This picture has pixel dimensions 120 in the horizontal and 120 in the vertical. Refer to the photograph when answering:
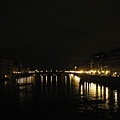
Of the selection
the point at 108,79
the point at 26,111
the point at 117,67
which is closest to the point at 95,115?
the point at 26,111

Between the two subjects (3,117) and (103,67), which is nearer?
(3,117)

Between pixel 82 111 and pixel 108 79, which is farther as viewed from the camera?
pixel 108 79

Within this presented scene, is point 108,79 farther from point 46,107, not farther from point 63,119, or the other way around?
point 63,119

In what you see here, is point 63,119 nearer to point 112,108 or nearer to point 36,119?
point 36,119

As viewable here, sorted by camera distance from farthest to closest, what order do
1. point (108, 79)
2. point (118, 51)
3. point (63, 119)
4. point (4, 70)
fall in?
point (4, 70) < point (118, 51) < point (108, 79) < point (63, 119)

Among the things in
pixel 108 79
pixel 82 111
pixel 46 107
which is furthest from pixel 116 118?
pixel 108 79

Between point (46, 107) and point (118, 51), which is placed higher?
point (118, 51)

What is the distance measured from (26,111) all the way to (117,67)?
3835 inches

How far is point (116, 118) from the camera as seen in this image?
30.5 metres

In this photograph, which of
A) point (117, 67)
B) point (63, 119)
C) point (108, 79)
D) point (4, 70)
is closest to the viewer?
point (63, 119)

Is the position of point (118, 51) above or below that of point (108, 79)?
above

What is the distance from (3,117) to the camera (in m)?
31.9

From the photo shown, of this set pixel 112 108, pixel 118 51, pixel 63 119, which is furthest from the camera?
pixel 118 51

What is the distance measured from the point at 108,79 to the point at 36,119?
59.9 meters
